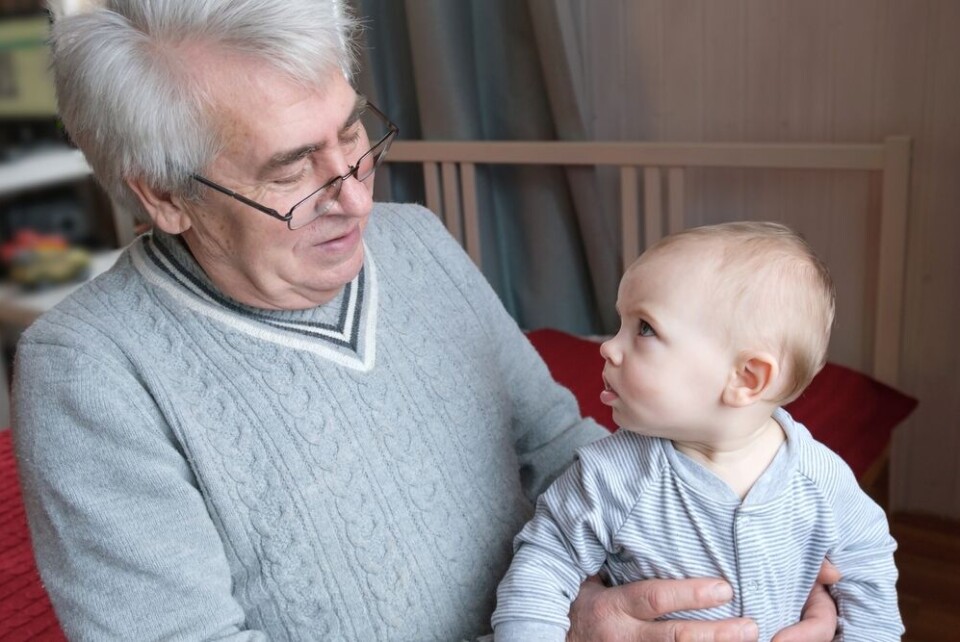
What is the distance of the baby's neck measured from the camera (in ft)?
3.58

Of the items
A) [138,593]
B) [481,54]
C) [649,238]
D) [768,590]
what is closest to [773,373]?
[768,590]

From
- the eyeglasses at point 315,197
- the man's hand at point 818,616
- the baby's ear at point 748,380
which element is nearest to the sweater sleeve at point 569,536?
the baby's ear at point 748,380

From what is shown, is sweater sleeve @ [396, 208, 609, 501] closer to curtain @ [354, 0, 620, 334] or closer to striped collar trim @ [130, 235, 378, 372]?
striped collar trim @ [130, 235, 378, 372]

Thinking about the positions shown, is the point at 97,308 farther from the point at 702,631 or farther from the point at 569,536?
the point at 702,631

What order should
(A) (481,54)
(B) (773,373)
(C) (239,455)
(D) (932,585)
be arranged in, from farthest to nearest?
1. (A) (481,54)
2. (D) (932,585)
3. (C) (239,455)
4. (B) (773,373)

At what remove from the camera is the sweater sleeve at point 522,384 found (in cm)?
141

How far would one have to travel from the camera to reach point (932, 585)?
2.22 metres

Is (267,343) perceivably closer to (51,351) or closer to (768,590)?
(51,351)

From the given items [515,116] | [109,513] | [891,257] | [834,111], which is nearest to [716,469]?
[109,513]

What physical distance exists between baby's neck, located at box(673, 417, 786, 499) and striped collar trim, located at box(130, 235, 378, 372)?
391 millimetres

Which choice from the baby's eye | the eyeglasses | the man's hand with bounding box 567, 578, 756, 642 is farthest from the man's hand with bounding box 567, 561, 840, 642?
the eyeglasses

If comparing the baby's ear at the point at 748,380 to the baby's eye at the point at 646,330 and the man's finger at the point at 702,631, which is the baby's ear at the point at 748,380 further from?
the man's finger at the point at 702,631

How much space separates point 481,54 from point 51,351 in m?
1.68

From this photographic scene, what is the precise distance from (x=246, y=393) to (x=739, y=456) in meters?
0.54
